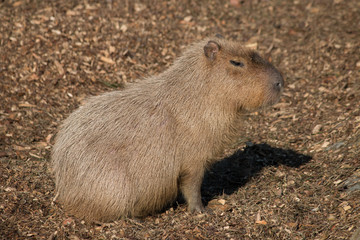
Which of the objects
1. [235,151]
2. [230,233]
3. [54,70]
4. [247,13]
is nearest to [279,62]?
[247,13]

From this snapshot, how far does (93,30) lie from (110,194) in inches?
169

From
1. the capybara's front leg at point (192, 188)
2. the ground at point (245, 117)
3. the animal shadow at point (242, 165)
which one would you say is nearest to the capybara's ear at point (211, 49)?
the capybara's front leg at point (192, 188)

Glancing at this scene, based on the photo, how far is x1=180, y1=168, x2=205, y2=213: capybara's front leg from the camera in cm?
537

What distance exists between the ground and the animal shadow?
2 cm

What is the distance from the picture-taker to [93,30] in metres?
8.48

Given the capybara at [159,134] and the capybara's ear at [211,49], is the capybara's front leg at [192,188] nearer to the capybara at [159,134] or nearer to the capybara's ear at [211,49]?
the capybara at [159,134]

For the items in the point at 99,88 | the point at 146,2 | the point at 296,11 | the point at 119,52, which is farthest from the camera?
the point at 296,11

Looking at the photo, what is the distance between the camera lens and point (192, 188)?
5.42 metres

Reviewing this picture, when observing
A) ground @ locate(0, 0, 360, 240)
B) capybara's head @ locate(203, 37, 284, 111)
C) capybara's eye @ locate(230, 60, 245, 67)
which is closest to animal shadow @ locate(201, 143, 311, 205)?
ground @ locate(0, 0, 360, 240)

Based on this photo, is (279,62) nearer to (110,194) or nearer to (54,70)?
(54,70)

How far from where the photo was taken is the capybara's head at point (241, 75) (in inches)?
207

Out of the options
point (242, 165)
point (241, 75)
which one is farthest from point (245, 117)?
point (241, 75)

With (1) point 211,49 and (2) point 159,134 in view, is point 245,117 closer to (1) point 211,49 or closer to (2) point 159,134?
(1) point 211,49

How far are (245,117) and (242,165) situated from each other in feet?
2.27
